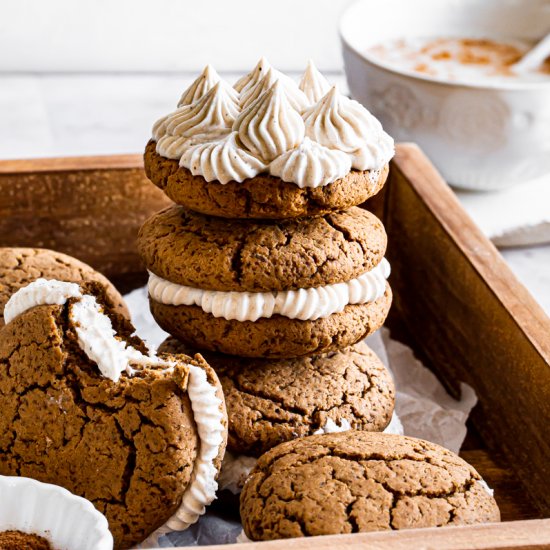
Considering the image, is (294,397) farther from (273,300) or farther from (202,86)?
(202,86)

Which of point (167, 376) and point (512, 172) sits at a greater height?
point (167, 376)

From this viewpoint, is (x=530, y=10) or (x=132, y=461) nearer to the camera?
(x=132, y=461)

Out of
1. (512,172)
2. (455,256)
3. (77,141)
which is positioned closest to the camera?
(455,256)

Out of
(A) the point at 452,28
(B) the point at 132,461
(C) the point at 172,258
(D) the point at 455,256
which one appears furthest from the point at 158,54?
(B) the point at 132,461

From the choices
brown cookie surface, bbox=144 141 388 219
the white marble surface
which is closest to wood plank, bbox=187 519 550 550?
brown cookie surface, bbox=144 141 388 219

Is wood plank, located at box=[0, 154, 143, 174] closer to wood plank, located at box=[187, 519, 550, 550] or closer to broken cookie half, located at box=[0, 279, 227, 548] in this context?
broken cookie half, located at box=[0, 279, 227, 548]

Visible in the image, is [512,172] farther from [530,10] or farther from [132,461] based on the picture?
[132,461]
